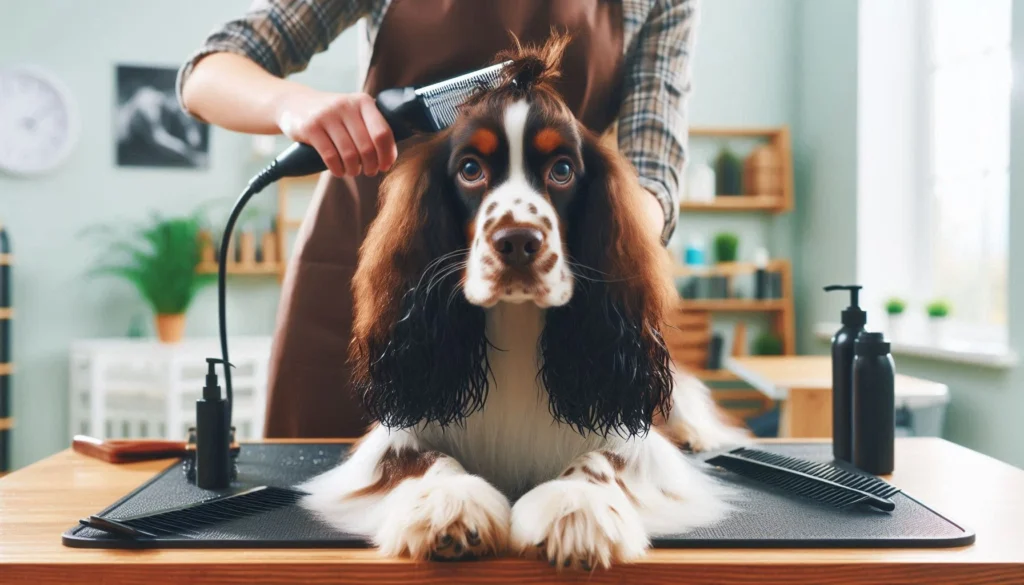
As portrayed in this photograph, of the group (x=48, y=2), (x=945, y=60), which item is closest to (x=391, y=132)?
(x=945, y=60)

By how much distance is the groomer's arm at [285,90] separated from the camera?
1134 millimetres

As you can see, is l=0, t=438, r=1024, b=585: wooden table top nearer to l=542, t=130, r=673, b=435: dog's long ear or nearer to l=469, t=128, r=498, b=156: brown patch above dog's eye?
l=542, t=130, r=673, b=435: dog's long ear

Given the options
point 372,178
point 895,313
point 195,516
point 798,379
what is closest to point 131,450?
point 195,516

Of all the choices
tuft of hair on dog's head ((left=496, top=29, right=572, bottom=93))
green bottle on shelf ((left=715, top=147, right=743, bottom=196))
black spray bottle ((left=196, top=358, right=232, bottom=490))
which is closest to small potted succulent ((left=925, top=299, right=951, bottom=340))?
green bottle on shelf ((left=715, top=147, right=743, bottom=196))

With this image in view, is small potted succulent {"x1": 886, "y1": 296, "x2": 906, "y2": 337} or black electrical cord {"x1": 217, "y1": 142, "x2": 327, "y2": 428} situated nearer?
black electrical cord {"x1": 217, "y1": 142, "x2": 327, "y2": 428}

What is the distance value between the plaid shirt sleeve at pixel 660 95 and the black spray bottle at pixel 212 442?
2.78 feet

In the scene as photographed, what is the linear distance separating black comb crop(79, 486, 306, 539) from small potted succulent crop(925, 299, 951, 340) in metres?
3.78

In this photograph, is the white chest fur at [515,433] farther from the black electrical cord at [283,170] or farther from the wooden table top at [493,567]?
the black electrical cord at [283,170]

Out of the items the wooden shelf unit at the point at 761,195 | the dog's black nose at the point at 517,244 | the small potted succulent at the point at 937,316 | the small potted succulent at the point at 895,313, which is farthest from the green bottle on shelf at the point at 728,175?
the dog's black nose at the point at 517,244

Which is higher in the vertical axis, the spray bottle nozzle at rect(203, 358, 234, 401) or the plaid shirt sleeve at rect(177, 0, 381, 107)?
the plaid shirt sleeve at rect(177, 0, 381, 107)

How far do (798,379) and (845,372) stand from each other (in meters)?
1.94

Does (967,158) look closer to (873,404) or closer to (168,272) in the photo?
(873,404)

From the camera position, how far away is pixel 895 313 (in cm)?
432

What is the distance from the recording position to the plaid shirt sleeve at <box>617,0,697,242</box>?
1.54m
